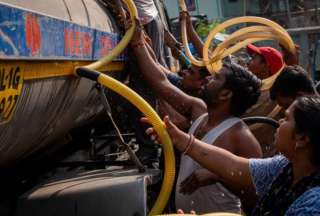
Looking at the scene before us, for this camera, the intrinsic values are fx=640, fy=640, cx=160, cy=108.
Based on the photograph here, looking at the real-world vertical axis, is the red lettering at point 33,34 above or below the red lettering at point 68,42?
above

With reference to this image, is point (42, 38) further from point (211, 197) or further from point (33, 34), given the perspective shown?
point (211, 197)

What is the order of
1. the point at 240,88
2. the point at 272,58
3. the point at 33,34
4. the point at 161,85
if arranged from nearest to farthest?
the point at 33,34 < the point at 240,88 < the point at 161,85 < the point at 272,58

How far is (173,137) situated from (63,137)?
128 cm

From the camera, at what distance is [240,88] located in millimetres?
3102

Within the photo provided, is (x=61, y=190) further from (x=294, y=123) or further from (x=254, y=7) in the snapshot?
(x=254, y=7)

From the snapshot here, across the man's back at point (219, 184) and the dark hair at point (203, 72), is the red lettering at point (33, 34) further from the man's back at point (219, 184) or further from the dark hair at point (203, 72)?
the dark hair at point (203, 72)

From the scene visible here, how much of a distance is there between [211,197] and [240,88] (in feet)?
1.81

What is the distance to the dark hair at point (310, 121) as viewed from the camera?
2035 mm

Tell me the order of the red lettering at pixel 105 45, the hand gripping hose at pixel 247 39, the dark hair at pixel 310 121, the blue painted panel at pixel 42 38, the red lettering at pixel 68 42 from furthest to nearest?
the hand gripping hose at pixel 247 39
the red lettering at pixel 105 45
the red lettering at pixel 68 42
the blue painted panel at pixel 42 38
the dark hair at pixel 310 121

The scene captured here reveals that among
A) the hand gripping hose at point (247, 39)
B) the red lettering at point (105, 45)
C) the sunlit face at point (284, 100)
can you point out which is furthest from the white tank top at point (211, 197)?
the hand gripping hose at point (247, 39)

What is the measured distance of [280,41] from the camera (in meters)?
4.80

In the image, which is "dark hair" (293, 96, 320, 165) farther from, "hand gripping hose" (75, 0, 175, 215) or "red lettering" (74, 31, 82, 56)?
"red lettering" (74, 31, 82, 56)

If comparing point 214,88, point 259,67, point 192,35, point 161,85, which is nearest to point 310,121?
point 214,88

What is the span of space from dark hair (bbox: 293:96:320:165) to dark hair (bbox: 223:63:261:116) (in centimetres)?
101
